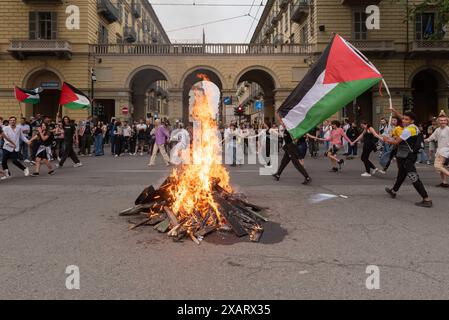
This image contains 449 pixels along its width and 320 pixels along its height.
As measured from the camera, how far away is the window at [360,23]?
1272 inches

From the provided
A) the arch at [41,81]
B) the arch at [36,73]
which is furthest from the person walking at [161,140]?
the arch at [41,81]

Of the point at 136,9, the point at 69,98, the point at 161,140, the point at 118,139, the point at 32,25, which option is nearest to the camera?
the point at 161,140

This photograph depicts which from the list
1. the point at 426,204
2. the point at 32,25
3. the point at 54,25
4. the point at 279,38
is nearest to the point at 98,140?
the point at 54,25

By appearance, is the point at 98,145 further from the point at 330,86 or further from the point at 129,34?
the point at 129,34

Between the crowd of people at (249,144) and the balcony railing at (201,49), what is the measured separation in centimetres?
1141

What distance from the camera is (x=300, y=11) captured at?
34969 millimetres

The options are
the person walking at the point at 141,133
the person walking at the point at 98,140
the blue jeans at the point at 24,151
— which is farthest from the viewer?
the person walking at the point at 141,133

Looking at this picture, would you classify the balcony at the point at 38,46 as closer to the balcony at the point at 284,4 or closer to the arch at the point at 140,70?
the arch at the point at 140,70

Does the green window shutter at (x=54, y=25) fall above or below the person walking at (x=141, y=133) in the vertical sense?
above

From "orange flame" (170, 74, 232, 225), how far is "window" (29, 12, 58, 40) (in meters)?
27.7

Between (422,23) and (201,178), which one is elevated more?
(422,23)

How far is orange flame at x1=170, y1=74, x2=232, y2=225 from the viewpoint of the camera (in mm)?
5793

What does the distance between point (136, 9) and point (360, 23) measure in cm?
2901

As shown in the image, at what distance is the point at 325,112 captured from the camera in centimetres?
729
